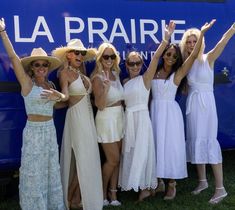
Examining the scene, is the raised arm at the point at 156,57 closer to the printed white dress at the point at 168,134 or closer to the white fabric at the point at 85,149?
the printed white dress at the point at 168,134

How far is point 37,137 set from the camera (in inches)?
148

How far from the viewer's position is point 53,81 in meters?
4.19

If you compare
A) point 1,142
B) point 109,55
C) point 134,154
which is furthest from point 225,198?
point 1,142

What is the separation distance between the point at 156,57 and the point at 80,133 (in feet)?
2.94

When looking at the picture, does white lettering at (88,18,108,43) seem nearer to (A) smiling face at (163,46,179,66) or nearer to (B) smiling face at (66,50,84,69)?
(B) smiling face at (66,50,84,69)

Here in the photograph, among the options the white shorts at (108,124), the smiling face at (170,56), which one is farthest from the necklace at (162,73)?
the white shorts at (108,124)

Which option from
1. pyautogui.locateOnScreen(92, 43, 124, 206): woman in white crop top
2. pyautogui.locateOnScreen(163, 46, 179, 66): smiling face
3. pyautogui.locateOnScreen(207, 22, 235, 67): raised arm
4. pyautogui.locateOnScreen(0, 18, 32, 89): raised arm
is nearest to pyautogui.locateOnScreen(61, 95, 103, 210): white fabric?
pyautogui.locateOnScreen(92, 43, 124, 206): woman in white crop top

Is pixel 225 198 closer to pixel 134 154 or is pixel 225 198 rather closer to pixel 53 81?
pixel 134 154

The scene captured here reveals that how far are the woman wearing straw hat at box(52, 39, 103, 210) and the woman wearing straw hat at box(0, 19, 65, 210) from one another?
0.22 metres

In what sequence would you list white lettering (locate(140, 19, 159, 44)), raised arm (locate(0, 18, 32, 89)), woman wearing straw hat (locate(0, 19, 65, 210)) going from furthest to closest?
white lettering (locate(140, 19, 159, 44)), woman wearing straw hat (locate(0, 19, 65, 210)), raised arm (locate(0, 18, 32, 89))

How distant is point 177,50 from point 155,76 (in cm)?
30

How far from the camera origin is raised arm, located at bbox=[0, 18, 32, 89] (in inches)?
142

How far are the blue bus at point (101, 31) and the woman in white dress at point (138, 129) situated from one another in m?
0.29

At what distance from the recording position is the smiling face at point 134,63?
13.8 feet
